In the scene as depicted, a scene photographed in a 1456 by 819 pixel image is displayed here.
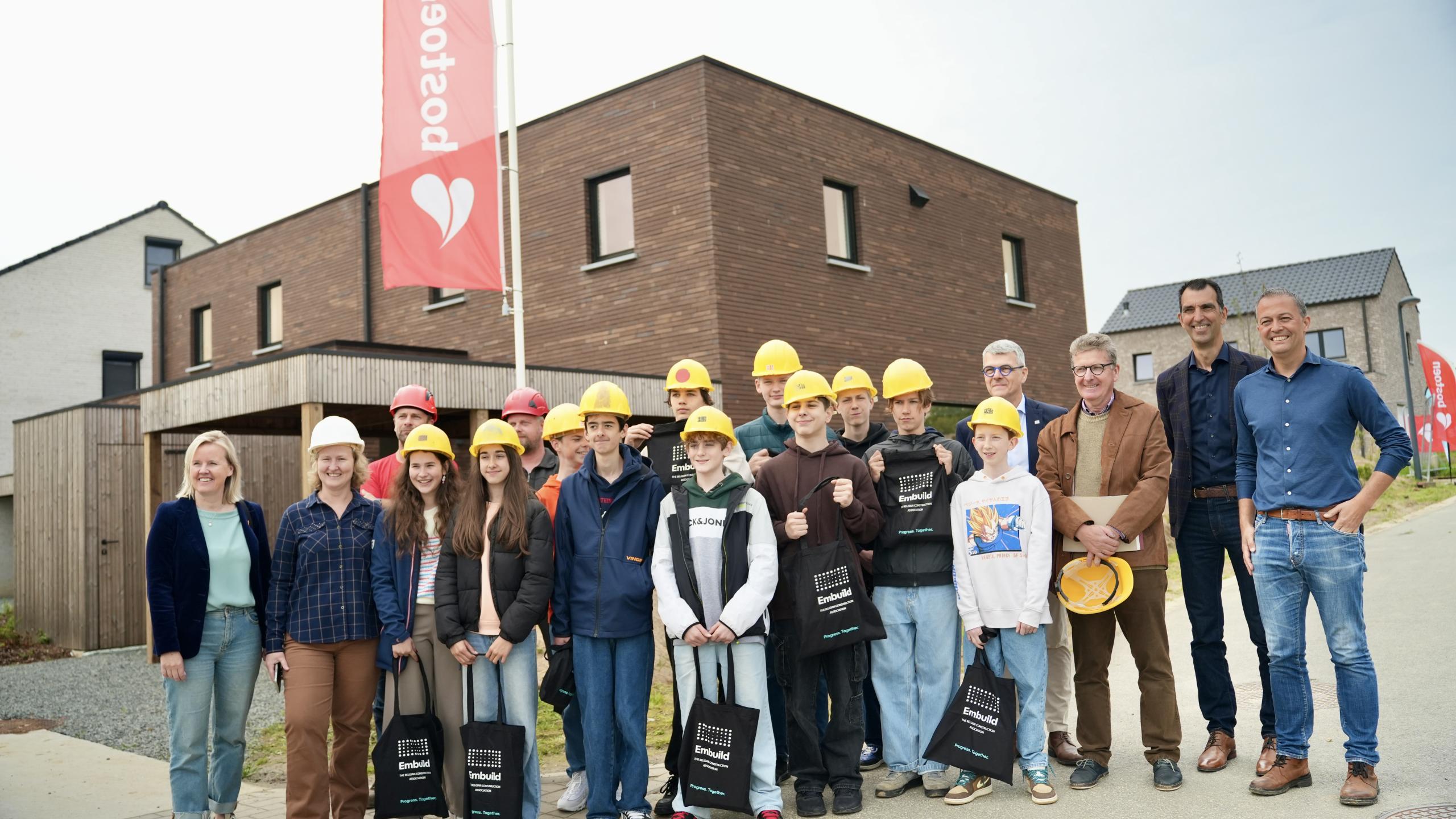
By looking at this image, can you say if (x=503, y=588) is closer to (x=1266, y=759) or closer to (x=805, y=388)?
(x=805, y=388)

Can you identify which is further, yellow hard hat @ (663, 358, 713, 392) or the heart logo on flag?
the heart logo on flag

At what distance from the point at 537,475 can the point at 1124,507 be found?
3306mm

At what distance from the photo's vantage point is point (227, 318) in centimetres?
2256

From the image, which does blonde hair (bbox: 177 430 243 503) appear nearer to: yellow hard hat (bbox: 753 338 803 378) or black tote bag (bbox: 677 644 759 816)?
black tote bag (bbox: 677 644 759 816)

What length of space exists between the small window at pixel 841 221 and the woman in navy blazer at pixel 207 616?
12.7 m

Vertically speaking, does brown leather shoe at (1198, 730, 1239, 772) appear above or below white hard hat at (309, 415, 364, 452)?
below

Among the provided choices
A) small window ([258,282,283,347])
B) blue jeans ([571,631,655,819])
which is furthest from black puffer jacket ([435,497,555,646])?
small window ([258,282,283,347])

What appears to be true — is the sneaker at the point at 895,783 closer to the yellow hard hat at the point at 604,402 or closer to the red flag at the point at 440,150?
the yellow hard hat at the point at 604,402

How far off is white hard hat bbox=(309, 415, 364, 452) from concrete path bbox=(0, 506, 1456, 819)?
2118 mm

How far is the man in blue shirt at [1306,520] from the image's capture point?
15.1 feet

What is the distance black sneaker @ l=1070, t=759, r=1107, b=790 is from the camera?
16.4ft

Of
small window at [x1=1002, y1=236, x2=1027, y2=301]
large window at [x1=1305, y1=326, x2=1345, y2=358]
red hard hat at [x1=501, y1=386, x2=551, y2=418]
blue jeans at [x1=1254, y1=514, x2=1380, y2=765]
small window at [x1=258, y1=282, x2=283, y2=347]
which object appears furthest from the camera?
large window at [x1=1305, y1=326, x2=1345, y2=358]

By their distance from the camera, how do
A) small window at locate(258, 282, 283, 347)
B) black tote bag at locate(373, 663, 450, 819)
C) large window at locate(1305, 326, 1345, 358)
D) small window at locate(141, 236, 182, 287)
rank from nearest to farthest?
black tote bag at locate(373, 663, 450, 819), small window at locate(258, 282, 283, 347), small window at locate(141, 236, 182, 287), large window at locate(1305, 326, 1345, 358)

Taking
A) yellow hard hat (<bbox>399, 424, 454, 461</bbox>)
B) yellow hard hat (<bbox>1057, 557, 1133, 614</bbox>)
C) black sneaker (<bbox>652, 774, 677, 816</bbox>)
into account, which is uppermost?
yellow hard hat (<bbox>399, 424, 454, 461</bbox>)
